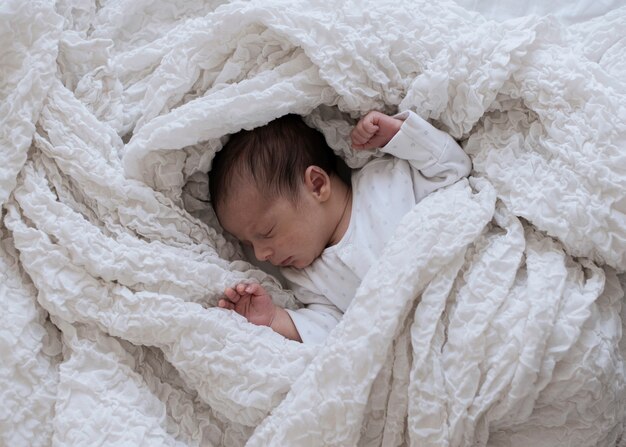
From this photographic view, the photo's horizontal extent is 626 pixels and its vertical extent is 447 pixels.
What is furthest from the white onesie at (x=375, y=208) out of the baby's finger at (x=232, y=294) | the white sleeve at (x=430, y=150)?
the baby's finger at (x=232, y=294)

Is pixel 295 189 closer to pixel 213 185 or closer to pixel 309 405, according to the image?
pixel 213 185

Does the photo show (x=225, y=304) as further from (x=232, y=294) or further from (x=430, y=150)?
(x=430, y=150)

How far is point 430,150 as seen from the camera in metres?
1.24

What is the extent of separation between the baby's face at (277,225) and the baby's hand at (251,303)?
3.2 inches

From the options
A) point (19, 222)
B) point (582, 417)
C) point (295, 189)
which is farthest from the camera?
point (295, 189)

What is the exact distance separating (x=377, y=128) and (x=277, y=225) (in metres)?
0.24

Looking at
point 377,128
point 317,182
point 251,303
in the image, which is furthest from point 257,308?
point 377,128

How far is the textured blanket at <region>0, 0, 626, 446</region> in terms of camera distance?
1.06 m

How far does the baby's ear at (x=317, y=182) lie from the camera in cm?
130

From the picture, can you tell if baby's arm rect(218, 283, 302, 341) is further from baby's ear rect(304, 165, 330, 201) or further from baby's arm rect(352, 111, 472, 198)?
baby's arm rect(352, 111, 472, 198)

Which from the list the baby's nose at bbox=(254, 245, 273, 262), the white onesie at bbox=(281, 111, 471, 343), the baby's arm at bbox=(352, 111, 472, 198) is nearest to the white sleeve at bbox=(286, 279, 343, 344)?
the white onesie at bbox=(281, 111, 471, 343)

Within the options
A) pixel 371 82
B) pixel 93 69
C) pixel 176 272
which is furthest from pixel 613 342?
pixel 93 69

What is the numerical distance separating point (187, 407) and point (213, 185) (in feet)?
1.27

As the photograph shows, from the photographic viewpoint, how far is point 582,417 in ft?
3.47
